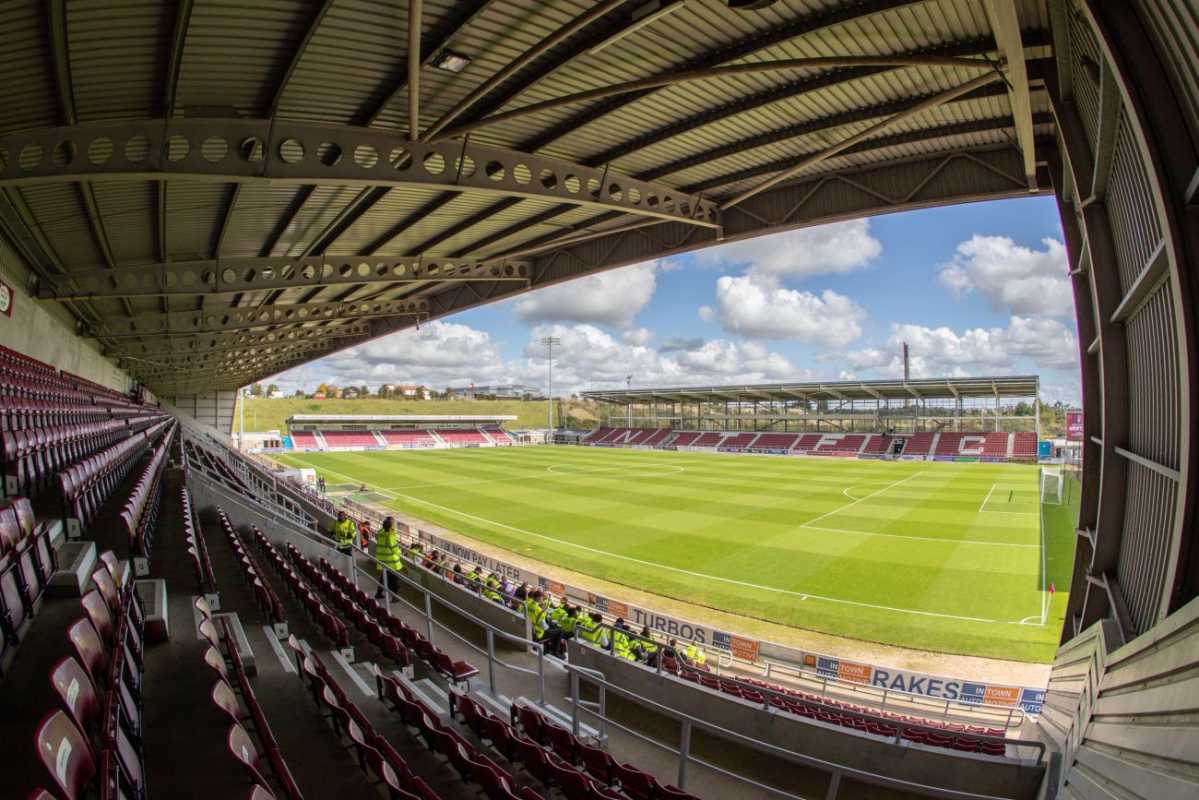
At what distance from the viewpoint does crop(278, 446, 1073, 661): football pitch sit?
14.4 m

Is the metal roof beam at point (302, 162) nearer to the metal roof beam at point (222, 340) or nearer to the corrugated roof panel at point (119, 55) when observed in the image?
the corrugated roof panel at point (119, 55)

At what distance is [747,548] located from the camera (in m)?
20.4

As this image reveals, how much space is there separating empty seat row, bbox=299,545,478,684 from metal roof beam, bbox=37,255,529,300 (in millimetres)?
6105

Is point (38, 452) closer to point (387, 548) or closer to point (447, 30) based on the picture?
point (387, 548)

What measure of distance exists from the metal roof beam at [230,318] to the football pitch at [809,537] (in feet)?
31.3

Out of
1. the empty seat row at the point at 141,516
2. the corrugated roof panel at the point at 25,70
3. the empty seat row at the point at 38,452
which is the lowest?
the empty seat row at the point at 141,516

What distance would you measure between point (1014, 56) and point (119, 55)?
276 inches

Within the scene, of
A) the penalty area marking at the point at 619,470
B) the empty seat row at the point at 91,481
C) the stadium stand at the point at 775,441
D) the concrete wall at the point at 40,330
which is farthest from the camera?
the stadium stand at the point at 775,441

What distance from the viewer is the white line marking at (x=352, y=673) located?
18.0ft

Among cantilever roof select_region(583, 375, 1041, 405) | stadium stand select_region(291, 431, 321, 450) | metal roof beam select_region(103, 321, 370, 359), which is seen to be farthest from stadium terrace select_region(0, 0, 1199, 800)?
stadium stand select_region(291, 431, 321, 450)

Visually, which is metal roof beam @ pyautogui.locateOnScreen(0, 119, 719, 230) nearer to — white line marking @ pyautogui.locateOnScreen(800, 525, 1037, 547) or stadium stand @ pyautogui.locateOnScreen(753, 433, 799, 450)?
white line marking @ pyautogui.locateOnScreen(800, 525, 1037, 547)

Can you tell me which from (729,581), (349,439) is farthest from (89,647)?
(349,439)

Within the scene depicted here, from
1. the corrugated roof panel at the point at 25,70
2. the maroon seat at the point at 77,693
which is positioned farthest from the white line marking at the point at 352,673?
the corrugated roof panel at the point at 25,70

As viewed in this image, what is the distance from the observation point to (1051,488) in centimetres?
3278
